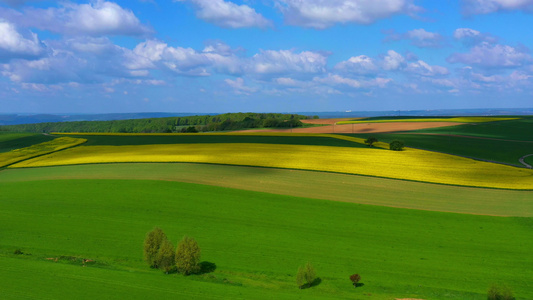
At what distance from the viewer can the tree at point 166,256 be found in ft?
75.7

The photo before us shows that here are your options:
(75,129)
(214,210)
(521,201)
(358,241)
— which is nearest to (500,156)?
(521,201)

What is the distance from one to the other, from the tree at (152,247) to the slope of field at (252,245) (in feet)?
2.09

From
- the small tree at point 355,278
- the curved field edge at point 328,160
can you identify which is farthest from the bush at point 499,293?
the curved field edge at point 328,160

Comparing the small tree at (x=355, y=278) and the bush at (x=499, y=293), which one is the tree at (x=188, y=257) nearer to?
the small tree at (x=355, y=278)

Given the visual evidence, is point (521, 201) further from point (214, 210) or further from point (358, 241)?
point (214, 210)

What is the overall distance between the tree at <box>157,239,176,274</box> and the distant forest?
293 feet

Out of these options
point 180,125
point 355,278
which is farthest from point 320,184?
point 180,125

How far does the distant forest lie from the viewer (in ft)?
415

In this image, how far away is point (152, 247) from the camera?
23.7 meters

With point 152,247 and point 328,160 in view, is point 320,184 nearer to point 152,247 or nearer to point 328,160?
point 328,160

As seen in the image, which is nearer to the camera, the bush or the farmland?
the bush

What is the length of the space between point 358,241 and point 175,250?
1249cm

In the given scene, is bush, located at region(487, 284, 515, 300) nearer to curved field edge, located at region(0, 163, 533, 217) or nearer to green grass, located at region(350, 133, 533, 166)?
curved field edge, located at region(0, 163, 533, 217)

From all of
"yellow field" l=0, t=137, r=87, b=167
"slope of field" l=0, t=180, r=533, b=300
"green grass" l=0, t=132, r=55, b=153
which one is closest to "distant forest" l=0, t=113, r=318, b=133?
"yellow field" l=0, t=137, r=87, b=167
